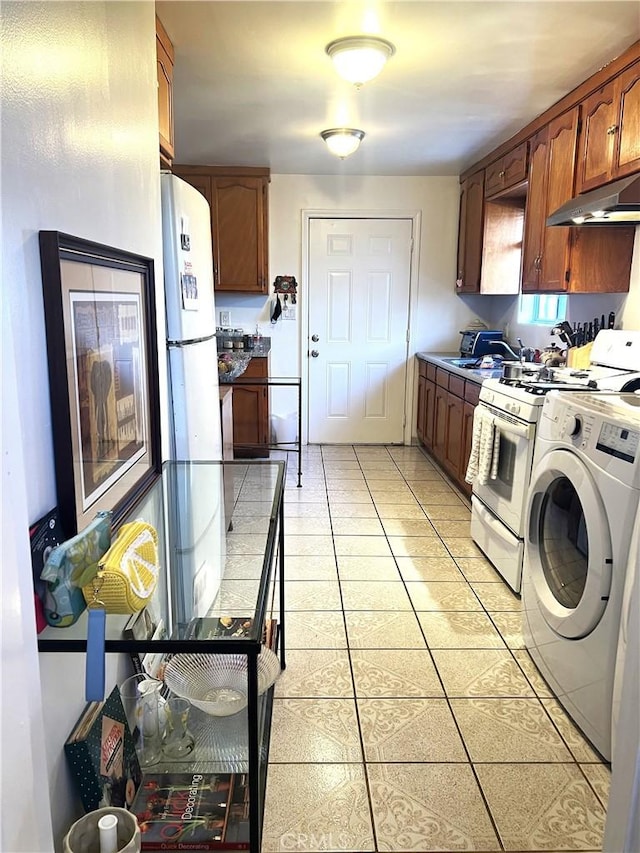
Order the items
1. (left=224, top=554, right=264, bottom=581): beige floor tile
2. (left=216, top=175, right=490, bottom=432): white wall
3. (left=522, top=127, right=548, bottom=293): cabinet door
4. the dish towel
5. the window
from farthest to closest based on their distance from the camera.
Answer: (left=216, top=175, right=490, bottom=432): white wall < the window < (left=522, top=127, right=548, bottom=293): cabinet door < the dish towel < (left=224, top=554, right=264, bottom=581): beige floor tile

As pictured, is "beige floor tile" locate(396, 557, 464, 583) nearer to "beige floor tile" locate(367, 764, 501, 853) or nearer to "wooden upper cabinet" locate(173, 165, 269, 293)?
"beige floor tile" locate(367, 764, 501, 853)

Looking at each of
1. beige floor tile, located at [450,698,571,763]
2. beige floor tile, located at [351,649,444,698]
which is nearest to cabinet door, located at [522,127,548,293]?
beige floor tile, located at [351,649,444,698]

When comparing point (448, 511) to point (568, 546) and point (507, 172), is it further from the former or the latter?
point (507, 172)

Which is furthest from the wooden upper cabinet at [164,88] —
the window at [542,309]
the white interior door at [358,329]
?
the white interior door at [358,329]

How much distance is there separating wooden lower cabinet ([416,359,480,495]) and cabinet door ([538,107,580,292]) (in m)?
0.75

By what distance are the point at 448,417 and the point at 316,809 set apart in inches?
122

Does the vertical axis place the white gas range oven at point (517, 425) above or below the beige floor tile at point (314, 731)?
above

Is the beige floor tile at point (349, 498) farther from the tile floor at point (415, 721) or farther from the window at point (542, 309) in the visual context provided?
the window at point (542, 309)

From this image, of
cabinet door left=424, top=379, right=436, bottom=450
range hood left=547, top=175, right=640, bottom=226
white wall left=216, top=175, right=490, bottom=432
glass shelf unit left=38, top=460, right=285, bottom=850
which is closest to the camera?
glass shelf unit left=38, top=460, right=285, bottom=850

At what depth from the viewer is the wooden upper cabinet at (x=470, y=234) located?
15.3 ft

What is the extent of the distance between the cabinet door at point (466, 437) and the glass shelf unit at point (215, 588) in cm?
202

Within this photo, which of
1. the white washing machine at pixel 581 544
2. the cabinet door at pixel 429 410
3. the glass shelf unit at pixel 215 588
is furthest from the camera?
the cabinet door at pixel 429 410

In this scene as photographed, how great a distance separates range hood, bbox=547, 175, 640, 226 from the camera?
231cm

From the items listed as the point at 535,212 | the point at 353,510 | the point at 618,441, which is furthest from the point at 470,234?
the point at 618,441
